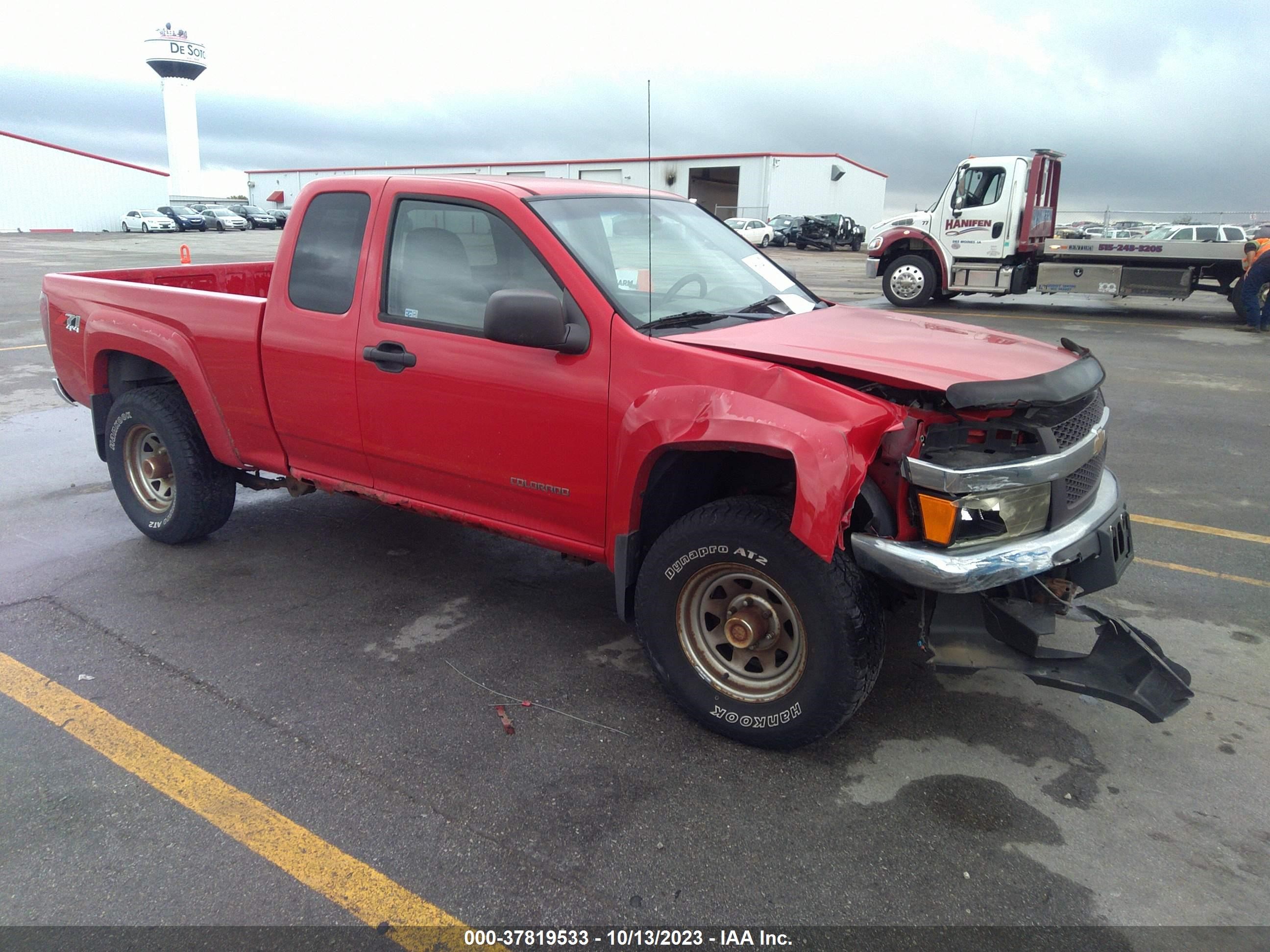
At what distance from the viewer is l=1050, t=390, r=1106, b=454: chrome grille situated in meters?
3.02

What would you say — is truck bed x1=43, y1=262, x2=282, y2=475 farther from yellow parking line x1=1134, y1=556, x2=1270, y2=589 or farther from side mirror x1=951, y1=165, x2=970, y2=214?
side mirror x1=951, y1=165, x2=970, y2=214

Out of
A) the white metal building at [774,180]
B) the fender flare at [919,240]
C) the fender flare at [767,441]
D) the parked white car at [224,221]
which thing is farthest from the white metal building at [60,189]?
the fender flare at [767,441]

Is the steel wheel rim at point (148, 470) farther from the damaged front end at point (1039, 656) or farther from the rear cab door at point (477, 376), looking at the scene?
the damaged front end at point (1039, 656)

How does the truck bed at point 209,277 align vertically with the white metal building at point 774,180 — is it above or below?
below

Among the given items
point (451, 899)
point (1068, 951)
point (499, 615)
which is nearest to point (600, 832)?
point (451, 899)

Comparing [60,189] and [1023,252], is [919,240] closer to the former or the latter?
[1023,252]

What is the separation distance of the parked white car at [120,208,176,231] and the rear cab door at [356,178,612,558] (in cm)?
5145

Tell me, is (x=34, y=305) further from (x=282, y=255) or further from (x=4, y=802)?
(x=4, y=802)

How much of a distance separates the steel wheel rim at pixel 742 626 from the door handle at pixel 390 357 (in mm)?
1538

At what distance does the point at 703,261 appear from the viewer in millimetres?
4027

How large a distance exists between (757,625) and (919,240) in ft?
52.0

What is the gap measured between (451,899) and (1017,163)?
16.5 metres

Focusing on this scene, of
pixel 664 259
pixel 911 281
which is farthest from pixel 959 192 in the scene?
pixel 664 259

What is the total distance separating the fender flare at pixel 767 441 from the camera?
267 cm
